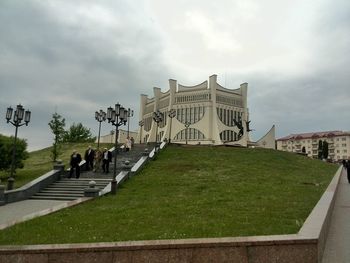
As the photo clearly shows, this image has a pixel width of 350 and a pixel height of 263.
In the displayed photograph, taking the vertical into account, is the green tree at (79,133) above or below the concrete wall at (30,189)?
above

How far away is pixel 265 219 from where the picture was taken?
846 cm

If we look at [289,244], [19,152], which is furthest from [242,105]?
[289,244]

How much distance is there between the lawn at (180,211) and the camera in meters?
7.32

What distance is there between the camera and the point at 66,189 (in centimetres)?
1780

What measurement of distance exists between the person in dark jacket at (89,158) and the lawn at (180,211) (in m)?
3.33

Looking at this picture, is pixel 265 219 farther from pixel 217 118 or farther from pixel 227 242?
pixel 217 118

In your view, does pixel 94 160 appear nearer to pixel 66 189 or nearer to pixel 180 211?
pixel 66 189

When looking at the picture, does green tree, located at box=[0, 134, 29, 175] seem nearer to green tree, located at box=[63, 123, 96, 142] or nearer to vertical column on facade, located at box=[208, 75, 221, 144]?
green tree, located at box=[63, 123, 96, 142]

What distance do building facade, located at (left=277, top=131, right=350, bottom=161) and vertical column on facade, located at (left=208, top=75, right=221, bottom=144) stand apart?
4397cm

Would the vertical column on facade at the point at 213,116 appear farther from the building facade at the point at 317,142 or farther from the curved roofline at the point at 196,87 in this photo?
the building facade at the point at 317,142

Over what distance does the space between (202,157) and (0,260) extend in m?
22.7

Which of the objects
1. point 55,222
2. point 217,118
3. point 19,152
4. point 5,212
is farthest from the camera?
point 217,118

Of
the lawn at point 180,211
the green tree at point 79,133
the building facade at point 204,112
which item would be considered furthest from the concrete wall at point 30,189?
the building facade at point 204,112

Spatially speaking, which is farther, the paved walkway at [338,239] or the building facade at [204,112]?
the building facade at [204,112]
